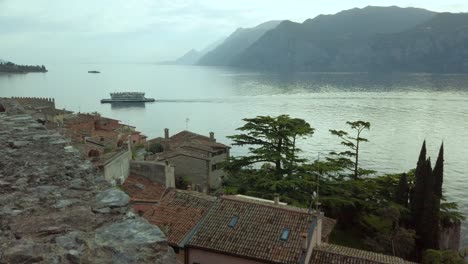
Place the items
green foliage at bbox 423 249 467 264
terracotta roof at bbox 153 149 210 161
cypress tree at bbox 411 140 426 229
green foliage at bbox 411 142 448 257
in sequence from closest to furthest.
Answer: green foliage at bbox 423 249 467 264 < green foliage at bbox 411 142 448 257 < cypress tree at bbox 411 140 426 229 < terracotta roof at bbox 153 149 210 161

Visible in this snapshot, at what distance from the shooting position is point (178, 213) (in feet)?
66.3

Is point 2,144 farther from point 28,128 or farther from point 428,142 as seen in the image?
point 428,142

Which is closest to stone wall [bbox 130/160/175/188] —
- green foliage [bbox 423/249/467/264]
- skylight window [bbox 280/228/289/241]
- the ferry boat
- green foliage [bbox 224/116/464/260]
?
green foliage [bbox 224/116/464/260]

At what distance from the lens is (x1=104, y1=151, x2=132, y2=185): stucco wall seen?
23755mm

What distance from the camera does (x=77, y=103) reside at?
119625 mm

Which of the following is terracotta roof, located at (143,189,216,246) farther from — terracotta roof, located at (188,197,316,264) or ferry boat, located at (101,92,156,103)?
ferry boat, located at (101,92,156,103)

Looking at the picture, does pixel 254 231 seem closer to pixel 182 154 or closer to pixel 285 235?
pixel 285 235

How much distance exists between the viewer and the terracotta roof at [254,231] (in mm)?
16641

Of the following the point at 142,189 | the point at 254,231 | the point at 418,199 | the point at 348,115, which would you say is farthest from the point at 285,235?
the point at 348,115

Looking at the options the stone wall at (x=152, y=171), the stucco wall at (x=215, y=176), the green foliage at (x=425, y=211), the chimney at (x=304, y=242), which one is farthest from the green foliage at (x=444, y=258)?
the stucco wall at (x=215, y=176)

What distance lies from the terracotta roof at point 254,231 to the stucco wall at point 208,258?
24cm

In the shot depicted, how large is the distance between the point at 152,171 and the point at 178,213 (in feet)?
29.1

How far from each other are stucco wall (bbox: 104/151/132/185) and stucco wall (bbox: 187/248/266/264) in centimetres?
732

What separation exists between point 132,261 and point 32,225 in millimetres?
1008
